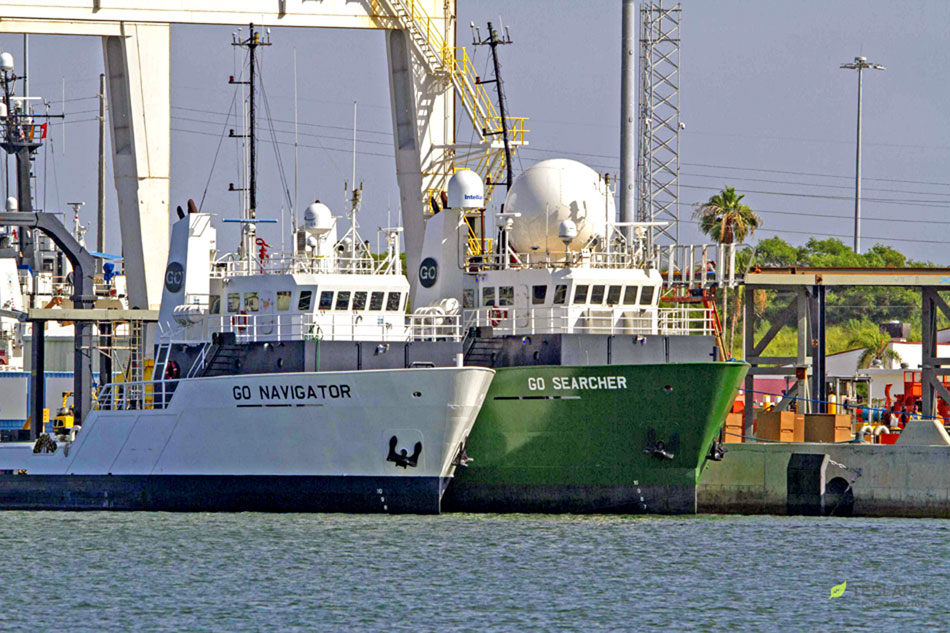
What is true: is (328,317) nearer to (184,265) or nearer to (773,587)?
(184,265)

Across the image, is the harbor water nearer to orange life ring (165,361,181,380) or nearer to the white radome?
orange life ring (165,361,181,380)

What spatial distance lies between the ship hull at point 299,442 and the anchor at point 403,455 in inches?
1.0

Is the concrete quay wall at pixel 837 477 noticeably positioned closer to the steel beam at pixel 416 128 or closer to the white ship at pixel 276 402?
the white ship at pixel 276 402

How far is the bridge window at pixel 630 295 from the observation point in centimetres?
4372

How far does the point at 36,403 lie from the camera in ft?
157

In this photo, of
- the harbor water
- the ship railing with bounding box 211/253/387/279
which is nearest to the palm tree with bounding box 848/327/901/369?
the harbor water

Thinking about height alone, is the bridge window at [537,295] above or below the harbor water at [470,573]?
above

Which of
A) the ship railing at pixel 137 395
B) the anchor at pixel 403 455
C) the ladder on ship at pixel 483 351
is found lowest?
the anchor at pixel 403 455

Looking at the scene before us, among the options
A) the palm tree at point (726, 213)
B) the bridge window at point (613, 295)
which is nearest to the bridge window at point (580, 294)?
the bridge window at point (613, 295)

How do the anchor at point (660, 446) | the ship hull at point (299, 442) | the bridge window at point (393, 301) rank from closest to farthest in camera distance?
the ship hull at point (299, 442) → the anchor at point (660, 446) → the bridge window at point (393, 301)

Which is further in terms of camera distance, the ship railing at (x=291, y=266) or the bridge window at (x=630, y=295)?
the ship railing at (x=291, y=266)

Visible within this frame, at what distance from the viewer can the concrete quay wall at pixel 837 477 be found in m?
43.1

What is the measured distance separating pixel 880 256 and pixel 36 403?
76.5 meters

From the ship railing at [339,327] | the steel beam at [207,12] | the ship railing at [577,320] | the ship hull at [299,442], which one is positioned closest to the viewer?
the ship hull at [299,442]
